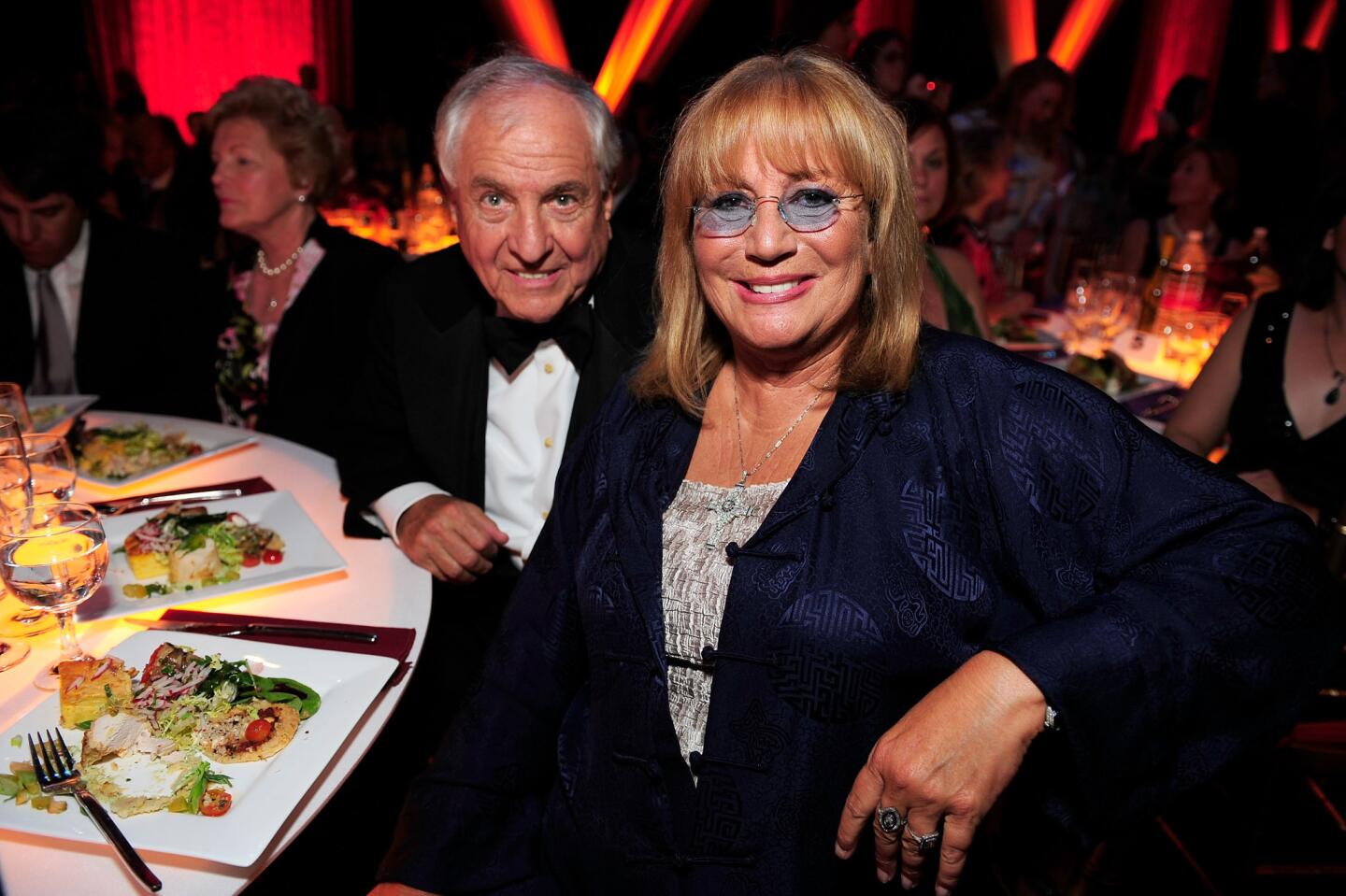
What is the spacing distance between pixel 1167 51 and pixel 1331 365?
1454 centimetres

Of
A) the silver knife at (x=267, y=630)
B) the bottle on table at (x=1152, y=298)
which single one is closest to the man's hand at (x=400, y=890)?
the silver knife at (x=267, y=630)

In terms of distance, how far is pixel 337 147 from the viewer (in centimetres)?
353

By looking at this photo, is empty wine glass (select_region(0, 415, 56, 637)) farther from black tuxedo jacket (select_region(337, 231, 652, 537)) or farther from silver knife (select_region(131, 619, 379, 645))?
black tuxedo jacket (select_region(337, 231, 652, 537))

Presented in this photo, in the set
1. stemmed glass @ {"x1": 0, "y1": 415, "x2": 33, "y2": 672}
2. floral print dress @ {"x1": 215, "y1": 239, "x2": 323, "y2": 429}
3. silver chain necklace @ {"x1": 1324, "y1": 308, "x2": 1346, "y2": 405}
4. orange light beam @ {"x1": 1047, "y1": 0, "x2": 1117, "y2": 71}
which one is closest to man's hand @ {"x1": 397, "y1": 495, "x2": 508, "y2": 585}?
stemmed glass @ {"x1": 0, "y1": 415, "x2": 33, "y2": 672}

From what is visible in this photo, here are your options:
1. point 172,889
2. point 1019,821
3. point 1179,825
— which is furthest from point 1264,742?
point 1179,825

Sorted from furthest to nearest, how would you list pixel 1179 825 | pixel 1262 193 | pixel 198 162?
pixel 1262 193 → pixel 198 162 → pixel 1179 825

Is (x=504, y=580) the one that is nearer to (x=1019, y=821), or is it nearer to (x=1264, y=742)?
(x=1019, y=821)

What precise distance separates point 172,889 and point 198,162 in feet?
11.9

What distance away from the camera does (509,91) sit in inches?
79.3

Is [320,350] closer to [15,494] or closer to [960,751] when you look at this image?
[15,494]

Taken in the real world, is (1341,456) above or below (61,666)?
above

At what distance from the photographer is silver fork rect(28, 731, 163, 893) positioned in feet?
3.65

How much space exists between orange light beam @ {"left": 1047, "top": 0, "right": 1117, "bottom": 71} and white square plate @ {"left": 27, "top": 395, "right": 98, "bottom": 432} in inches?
583

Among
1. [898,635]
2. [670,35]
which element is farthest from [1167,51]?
[898,635]
